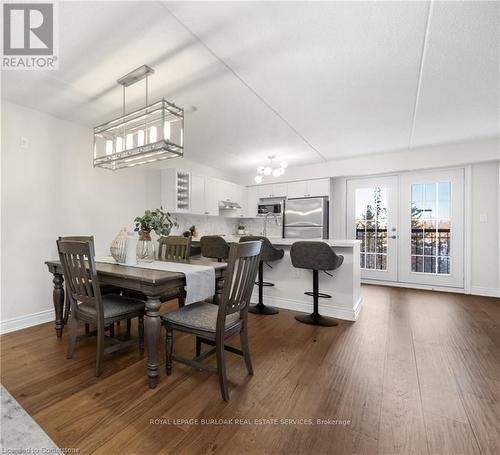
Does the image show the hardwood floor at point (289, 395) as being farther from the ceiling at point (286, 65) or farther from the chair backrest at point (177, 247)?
the ceiling at point (286, 65)

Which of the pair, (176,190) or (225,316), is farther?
(176,190)

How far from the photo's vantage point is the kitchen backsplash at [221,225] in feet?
16.2

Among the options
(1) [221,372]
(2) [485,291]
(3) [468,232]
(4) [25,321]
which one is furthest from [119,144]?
(2) [485,291]

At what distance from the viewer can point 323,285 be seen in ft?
10.4

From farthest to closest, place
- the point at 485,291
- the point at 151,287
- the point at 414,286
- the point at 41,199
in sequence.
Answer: the point at 414,286, the point at 485,291, the point at 41,199, the point at 151,287

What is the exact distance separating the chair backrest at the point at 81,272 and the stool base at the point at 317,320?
207 cm

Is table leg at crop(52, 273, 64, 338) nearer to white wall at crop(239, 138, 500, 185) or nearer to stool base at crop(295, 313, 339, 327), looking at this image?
stool base at crop(295, 313, 339, 327)

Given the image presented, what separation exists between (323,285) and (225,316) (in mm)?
1877

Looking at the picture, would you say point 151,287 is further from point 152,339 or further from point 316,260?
point 316,260

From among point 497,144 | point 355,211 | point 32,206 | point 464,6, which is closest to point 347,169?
point 355,211

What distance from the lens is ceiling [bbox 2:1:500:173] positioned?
5.38 ft

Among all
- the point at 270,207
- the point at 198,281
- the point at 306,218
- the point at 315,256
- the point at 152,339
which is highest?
the point at 270,207

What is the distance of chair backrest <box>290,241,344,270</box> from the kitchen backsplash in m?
2.64

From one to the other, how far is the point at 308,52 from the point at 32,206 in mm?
3159
